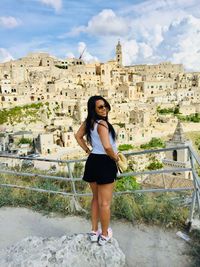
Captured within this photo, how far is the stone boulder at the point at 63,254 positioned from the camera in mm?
3315

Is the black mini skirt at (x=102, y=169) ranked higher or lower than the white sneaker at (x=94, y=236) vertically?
higher

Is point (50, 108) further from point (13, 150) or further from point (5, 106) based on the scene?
point (13, 150)

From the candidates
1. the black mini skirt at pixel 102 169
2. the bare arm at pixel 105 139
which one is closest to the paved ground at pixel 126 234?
the black mini skirt at pixel 102 169

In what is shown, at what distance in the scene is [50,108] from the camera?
164ft

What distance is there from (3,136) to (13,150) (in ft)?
21.7

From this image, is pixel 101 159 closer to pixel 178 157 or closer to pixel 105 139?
pixel 105 139

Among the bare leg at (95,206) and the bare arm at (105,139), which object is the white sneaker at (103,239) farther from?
the bare arm at (105,139)

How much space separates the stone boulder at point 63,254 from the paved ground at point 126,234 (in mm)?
346

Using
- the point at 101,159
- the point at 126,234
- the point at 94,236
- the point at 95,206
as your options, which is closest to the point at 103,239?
the point at 94,236

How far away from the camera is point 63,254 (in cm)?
338

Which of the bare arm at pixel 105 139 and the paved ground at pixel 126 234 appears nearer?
the bare arm at pixel 105 139

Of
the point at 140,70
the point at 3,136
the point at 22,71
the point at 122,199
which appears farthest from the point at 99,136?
the point at 140,70

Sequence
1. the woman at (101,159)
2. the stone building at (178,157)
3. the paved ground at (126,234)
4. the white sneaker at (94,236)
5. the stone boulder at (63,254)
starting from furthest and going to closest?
the stone building at (178,157) → the paved ground at (126,234) → the white sneaker at (94,236) → the woman at (101,159) → the stone boulder at (63,254)

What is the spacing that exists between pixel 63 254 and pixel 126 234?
1172mm
